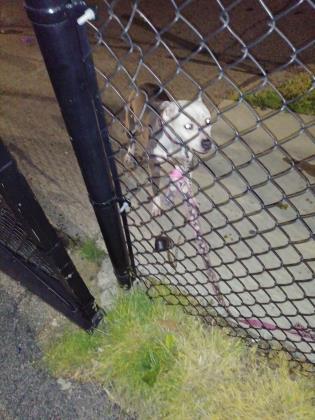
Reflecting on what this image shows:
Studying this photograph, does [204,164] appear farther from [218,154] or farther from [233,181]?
[218,154]

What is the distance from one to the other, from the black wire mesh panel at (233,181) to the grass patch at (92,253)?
0.26 metres

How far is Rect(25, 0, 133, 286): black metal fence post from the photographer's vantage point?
1.13 metres

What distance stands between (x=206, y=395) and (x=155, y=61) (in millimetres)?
4331

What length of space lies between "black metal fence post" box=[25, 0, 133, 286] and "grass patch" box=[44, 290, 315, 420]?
2.59ft

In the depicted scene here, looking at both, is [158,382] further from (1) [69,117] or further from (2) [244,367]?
(1) [69,117]

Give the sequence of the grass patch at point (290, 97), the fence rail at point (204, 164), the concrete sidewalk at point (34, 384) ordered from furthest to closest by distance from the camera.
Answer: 1. the grass patch at point (290, 97)
2. the concrete sidewalk at point (34, 384)
3. the fence rail at point (204, 164)

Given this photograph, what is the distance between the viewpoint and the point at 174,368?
213cm

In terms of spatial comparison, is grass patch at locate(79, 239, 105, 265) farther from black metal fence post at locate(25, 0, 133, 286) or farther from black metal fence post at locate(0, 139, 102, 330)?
black metal fence post at locate(25, 0, 133, 286)

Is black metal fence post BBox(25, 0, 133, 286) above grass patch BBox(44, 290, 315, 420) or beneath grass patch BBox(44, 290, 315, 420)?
above

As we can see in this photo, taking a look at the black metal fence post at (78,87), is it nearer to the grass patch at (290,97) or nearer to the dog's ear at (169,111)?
the dog's ear at (169,111)

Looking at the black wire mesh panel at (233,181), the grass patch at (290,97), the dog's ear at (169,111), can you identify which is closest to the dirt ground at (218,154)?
the black wire mesh panel at (233,181)

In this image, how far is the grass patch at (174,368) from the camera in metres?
2.01

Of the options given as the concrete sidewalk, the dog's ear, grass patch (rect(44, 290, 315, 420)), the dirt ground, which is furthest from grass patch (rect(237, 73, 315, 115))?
the concrete sidewalk

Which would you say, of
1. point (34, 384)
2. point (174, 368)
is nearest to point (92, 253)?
point (34, 384)
